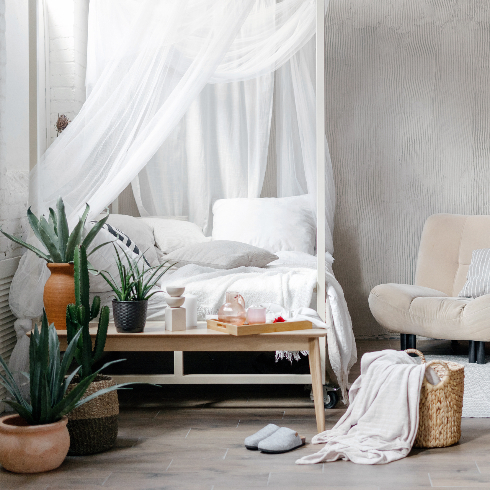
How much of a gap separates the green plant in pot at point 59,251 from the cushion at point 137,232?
0.70 meters

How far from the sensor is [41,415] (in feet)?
Result: 7.75

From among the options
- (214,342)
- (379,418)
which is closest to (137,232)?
(214,342)

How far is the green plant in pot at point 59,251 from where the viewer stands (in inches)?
111

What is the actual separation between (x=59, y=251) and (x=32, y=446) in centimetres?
85

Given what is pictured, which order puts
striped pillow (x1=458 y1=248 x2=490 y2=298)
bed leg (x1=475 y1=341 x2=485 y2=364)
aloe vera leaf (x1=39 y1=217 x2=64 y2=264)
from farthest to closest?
1. striped pillow (x1=458 y1=248 x2=490 y2=298)
2. bed leg (x1=475 y1=341 x2=485 y2=364)
3. aloe vera leaf (x1=39 y1=217 x2=64 y2=264)

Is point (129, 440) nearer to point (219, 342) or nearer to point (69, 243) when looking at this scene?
point (219, 342)

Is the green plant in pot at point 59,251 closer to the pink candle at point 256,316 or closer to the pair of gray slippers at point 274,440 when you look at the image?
the pink candle at point 256,316

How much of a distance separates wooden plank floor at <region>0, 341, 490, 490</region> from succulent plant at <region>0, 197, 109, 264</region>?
0.77 metres

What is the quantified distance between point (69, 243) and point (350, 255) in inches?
97.1

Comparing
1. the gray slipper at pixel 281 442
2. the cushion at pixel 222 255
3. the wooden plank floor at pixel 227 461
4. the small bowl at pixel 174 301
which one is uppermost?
the cushion at pixel 222 255

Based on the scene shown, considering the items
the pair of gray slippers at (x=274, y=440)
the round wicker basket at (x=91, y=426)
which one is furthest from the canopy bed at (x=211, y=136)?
the round wicker basket at (x=91, y=426)

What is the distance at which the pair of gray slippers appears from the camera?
2.50 m

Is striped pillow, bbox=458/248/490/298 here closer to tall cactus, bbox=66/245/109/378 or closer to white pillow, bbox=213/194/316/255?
white pillow, bbox=213/194/316/255

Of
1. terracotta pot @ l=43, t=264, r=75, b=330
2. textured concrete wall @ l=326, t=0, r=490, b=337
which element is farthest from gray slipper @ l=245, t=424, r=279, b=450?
textured concrete wall @ l=326, t=0, r=490, b=337
